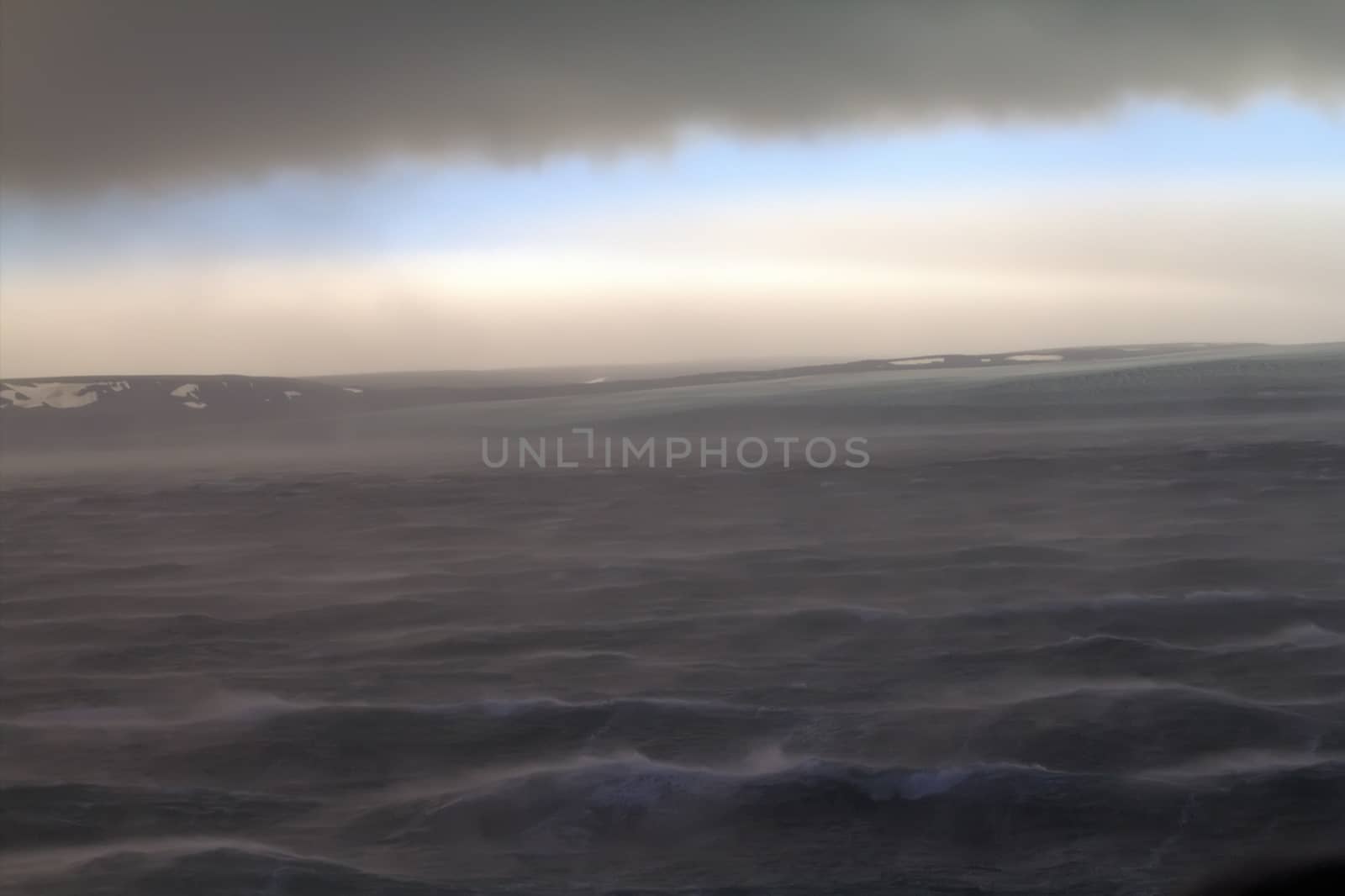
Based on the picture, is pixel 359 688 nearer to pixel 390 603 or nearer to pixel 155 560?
pixel 390 603

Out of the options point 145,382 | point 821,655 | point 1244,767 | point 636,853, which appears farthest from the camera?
point 145,382

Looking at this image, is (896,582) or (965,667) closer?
(965,667)

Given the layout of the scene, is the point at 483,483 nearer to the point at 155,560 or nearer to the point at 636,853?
the point at 155,560

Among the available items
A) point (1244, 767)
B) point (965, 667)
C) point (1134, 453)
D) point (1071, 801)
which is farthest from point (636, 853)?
point (1134, 453)

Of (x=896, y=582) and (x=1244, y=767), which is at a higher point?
(x=896, y=582)

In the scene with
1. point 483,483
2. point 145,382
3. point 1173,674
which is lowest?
point 1173,674

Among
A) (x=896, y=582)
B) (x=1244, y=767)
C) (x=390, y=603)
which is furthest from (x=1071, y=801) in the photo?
(x=390, y=603)

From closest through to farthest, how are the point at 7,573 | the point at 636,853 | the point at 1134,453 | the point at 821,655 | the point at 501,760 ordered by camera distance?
1. the point at 636,853
2. the point at 501,760
3. the point at 821,655
4. the point at 7,573
5. the point at 1134,453
